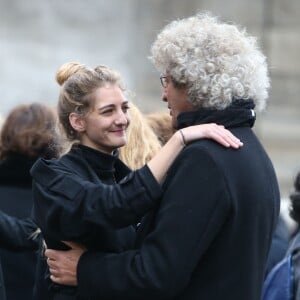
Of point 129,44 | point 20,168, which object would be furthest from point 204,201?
point 129,44

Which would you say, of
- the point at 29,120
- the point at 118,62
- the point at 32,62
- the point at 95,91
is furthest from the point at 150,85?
the point at 95,91

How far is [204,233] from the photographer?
3.03 metres

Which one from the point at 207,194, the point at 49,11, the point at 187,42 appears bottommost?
the point at 49,11

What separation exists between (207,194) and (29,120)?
5.52 ft

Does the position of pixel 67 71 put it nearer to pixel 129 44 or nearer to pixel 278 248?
pixel 278 248

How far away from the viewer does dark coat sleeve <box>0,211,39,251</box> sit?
424 cm

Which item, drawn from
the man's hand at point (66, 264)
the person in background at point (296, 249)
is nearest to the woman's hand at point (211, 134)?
the man's hand at point (66, 264)

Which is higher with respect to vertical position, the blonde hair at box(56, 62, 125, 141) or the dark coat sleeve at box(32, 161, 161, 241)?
the blonde hair at box(56, 62, 125, 141)

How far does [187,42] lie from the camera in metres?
3.15

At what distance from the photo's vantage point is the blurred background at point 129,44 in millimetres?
10555

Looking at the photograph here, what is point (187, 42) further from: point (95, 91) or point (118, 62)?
point (118, 62)

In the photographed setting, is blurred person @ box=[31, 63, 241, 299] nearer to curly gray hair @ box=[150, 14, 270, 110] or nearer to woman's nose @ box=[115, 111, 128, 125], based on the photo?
woman's nose @ box=[115, 111, 128, 125]

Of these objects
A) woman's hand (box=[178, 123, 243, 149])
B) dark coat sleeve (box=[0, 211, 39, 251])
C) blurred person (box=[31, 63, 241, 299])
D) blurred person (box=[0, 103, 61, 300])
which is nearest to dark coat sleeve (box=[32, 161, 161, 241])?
blurred person (box=[31, 63, 241, 299])

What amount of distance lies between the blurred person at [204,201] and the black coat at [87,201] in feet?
0.16
